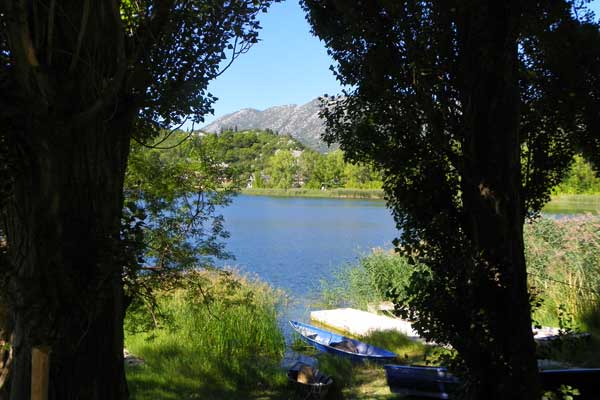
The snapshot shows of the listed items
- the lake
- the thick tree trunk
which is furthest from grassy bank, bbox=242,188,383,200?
the thick tree trunk

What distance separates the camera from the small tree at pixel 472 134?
388cm

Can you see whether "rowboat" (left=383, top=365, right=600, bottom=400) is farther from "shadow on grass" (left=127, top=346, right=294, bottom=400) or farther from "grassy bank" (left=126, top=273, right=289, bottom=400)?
"grassy bank" (left=126, top=273, right=289, bottom=400)

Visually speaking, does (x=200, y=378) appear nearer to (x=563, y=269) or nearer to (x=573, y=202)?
(x=563, y=269)

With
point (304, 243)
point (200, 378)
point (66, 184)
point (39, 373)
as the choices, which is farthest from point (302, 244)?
point (39, 373)

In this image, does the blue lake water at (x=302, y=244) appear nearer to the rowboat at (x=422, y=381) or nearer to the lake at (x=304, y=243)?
the lake at (x=304, y=243)

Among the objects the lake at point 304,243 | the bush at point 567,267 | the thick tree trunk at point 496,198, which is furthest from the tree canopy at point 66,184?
the bush at point 567,267

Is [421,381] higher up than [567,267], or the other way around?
[567,267]

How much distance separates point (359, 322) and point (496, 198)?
796 centimetres

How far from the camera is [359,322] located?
11.5 meters

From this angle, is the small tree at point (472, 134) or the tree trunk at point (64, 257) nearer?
the tree trunk at point (64, 257)

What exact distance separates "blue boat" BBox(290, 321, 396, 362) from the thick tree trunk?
15.4ft

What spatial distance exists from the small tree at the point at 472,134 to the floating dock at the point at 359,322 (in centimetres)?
604

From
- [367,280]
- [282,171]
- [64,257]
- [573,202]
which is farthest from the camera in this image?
[282,171]

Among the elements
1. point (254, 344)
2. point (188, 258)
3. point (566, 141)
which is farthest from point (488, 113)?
point (254, 344)
